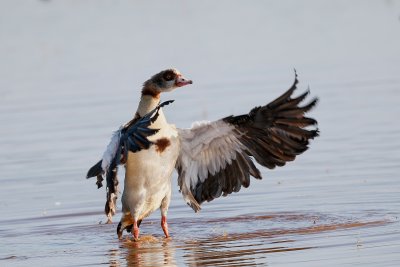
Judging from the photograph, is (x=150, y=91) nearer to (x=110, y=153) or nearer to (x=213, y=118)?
(x=110, y=153)

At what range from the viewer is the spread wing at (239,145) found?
11.7m

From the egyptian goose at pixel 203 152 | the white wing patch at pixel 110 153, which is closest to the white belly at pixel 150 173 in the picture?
the egyptian goose at pixel 203 152

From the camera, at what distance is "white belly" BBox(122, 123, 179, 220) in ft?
38.9

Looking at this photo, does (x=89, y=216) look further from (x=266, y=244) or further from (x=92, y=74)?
(x=92, y=74)

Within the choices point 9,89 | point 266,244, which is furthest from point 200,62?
point 266,244

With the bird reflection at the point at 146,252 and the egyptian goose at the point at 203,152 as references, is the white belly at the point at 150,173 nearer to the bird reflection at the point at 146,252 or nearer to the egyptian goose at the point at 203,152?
the egyptian goose at the point at 203,152

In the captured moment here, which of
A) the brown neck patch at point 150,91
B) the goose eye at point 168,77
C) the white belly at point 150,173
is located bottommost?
the white belly at point 150,173

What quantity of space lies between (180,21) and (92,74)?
8231 mm

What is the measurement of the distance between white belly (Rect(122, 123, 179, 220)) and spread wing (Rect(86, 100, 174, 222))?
534 mm

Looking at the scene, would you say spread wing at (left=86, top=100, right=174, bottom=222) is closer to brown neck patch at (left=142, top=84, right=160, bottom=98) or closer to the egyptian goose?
the egyptian goose

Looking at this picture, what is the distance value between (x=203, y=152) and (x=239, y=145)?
390mm

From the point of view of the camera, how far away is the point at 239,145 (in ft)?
39.5

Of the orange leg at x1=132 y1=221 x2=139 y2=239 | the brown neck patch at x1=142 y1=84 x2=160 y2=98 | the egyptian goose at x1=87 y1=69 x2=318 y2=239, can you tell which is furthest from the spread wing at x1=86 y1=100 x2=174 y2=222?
the brown neck patch at x1=142 y1=84 x2=160 y2=98

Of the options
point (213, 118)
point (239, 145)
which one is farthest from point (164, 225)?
point (213, 118)
